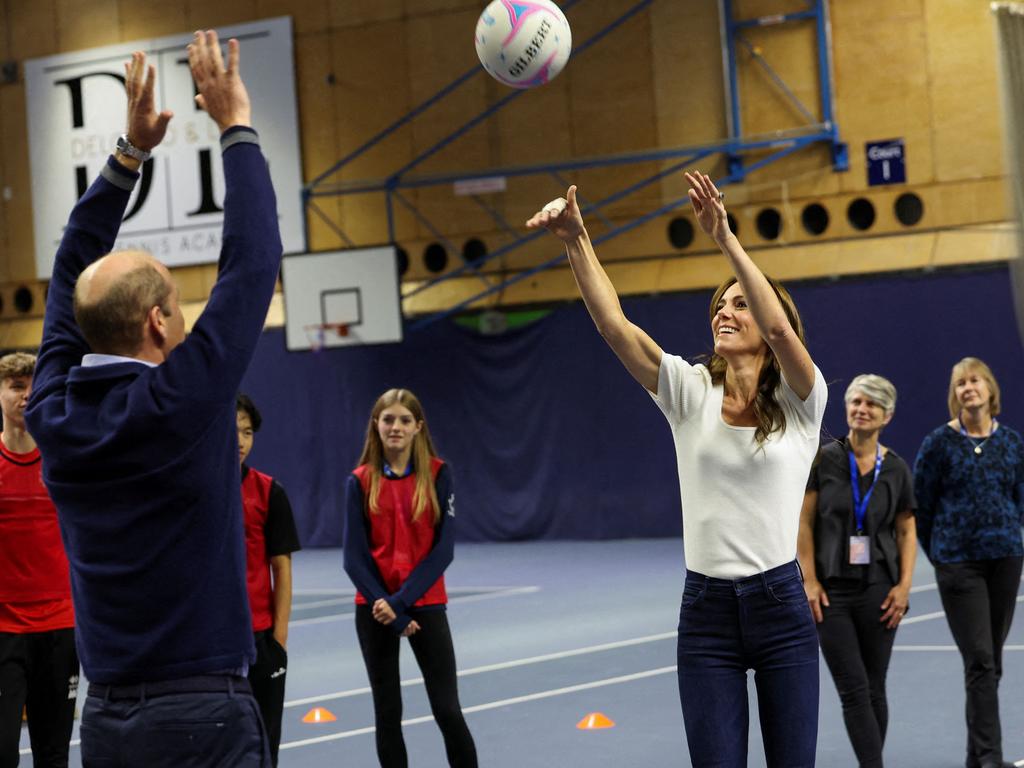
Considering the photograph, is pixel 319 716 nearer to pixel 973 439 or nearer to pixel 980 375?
pixel 973 439

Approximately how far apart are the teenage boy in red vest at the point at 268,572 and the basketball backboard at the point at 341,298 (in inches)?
506

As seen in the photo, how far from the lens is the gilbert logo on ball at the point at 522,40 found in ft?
22.5

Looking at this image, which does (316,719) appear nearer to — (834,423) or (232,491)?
(232,491)

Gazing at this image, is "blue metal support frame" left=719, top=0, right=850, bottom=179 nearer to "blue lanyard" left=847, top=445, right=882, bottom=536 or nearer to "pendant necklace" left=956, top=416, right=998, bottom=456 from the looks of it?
"pendant necklace" left=956, top=416, right=998, bottom=456

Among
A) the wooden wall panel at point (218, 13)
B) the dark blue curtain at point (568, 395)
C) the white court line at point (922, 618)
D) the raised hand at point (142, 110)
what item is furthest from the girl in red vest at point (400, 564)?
the wooden wall panel at point (218, 13)

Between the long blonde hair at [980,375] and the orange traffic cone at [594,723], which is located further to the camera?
the orange traffic cone at [594,723]

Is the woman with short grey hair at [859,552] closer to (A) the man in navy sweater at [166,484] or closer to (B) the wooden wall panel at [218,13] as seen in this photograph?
(A) the man in navy sweater at [166,484]

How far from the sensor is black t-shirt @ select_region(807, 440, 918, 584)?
20.4 feet

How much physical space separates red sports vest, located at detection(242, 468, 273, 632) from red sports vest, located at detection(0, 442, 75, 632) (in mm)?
766

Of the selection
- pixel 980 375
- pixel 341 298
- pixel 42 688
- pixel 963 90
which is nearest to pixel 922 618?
pixel 980 375

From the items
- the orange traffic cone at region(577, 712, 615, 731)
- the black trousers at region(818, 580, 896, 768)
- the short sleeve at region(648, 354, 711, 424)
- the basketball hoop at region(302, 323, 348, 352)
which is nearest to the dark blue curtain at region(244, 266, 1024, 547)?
the basketball hoop at region(302, 323, 348, 352)

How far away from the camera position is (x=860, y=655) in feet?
20.2

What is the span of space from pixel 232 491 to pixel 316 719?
5.82m

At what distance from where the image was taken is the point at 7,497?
587 centimetres
